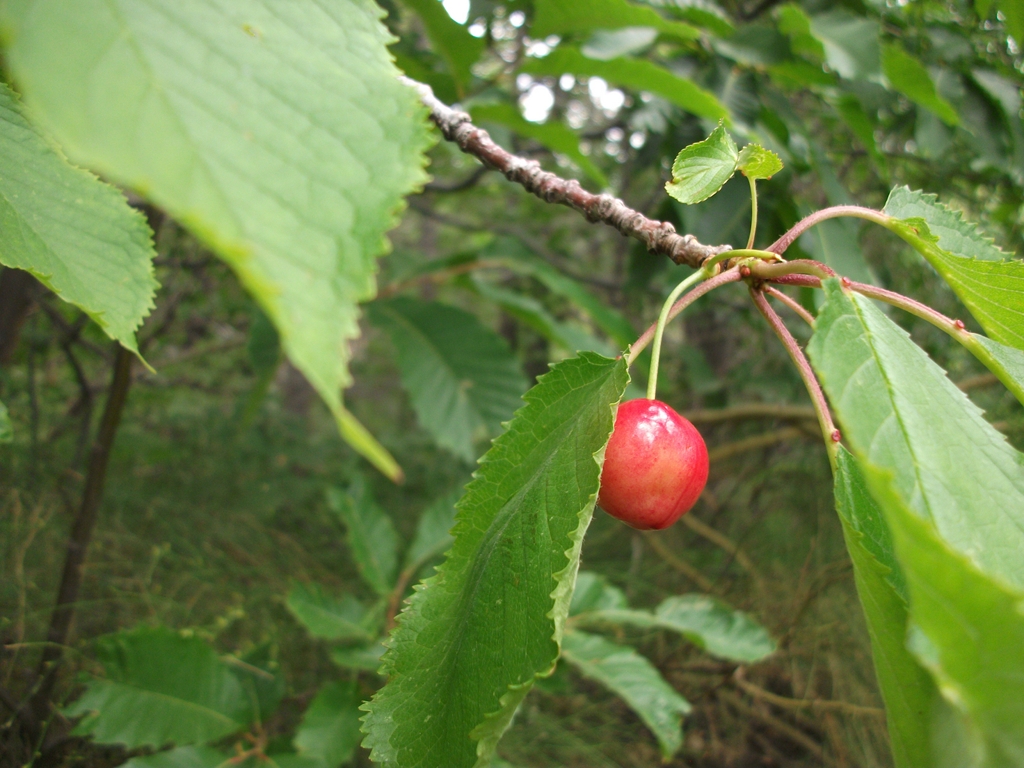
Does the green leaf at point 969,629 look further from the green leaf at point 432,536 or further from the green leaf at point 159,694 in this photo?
the green leaf at point 432,536

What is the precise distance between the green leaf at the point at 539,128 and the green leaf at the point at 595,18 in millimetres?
247

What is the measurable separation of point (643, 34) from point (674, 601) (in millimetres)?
1610

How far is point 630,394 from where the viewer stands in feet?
7.49

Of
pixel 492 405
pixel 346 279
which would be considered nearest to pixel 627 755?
pixel 492 405

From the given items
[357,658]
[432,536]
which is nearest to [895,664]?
[357,658]

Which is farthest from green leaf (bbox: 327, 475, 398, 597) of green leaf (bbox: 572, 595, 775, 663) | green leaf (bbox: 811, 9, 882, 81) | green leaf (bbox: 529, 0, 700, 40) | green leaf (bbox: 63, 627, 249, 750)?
green leaf (bbox: 811, 9, 882, 81)

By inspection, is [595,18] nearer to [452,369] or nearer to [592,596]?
[452,369]

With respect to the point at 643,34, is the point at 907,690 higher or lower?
lower

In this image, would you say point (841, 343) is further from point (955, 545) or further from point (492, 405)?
point (492, 405)

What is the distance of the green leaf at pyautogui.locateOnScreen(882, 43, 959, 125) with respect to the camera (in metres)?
1.60

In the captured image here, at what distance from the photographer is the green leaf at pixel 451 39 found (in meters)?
1.59

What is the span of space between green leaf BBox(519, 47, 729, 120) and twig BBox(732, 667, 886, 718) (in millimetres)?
1751

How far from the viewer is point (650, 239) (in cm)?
73

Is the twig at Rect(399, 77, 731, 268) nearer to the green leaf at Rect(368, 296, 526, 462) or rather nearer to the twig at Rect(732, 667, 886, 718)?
the green leaf at Rect(368, 296, 526, 462)
